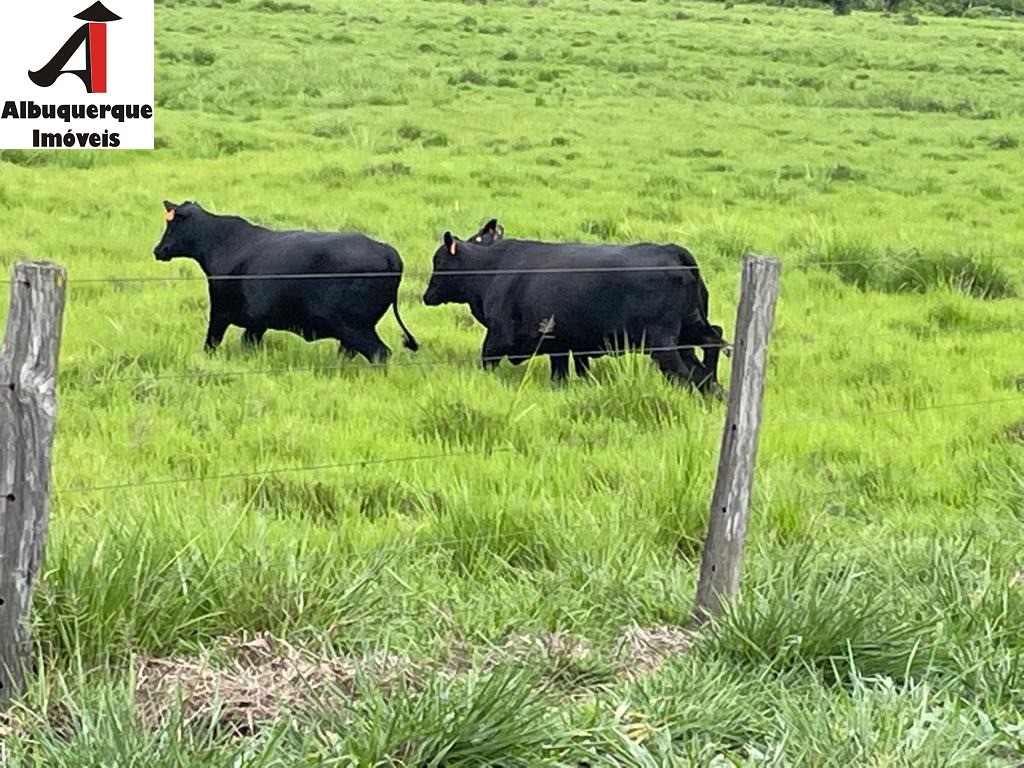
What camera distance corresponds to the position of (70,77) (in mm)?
16594

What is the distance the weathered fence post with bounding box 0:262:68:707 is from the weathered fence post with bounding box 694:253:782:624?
201 centimetres

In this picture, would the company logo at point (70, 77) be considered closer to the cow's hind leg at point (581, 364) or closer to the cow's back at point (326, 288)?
the cow's back at point (326, 288)

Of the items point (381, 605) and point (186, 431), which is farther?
point (186, 431)

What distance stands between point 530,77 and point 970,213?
440 inches

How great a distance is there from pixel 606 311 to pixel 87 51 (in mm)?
9747

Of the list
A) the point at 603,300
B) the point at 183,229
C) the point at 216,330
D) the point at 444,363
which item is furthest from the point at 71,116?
the point at 603,300

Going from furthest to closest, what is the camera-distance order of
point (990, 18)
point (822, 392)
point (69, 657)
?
point (990, 18)
point (822, 392)
point (69, 657)

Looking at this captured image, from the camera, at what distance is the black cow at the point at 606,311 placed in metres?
8.55

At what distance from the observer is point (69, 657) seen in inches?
153

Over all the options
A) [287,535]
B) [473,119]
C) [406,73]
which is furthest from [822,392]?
[406,73]

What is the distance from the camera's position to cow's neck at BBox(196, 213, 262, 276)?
9.58 m

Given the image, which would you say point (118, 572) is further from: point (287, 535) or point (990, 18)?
point (990, 18)

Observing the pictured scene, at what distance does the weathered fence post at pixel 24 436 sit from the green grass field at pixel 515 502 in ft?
0.75

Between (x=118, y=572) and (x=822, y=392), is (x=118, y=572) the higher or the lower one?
the higher one
